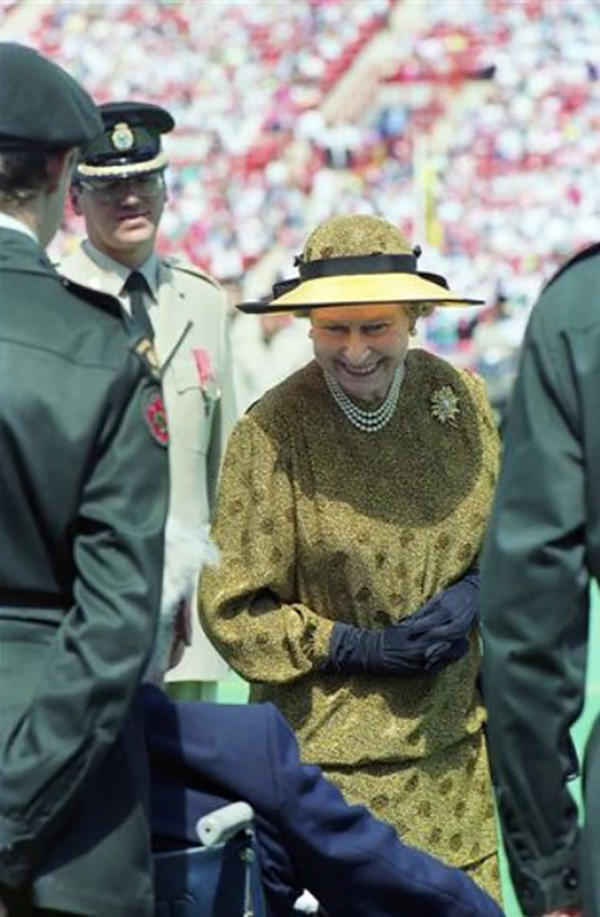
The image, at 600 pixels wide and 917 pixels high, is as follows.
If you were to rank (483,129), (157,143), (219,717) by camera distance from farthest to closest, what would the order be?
1. (483,129)
2. (157,143)
3. (219,717)

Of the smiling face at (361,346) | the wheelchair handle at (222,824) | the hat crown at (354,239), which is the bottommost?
the wheelchair handle at (222,824)

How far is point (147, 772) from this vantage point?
2.85 metres

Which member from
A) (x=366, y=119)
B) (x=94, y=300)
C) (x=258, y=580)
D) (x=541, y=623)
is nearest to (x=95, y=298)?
(x=94, y=300)

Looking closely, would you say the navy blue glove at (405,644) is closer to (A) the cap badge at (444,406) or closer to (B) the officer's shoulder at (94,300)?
(A) the cap badge at (444,406)

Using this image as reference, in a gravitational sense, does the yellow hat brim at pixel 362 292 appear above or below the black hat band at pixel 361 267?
below

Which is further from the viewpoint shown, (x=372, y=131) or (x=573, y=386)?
(x=372, y=131)

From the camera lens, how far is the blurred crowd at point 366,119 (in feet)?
47.8

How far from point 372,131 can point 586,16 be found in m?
1.87

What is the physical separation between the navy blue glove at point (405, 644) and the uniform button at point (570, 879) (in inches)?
61.7

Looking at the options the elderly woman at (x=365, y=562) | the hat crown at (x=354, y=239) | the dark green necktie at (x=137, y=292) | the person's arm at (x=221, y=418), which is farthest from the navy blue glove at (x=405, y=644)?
the dark green necktie at (x=137, y=292)

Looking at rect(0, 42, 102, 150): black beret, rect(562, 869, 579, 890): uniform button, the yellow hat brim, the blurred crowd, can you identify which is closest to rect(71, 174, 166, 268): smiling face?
the yellow hat brim

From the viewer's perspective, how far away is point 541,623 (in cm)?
250

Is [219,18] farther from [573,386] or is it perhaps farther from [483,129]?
[573,386]

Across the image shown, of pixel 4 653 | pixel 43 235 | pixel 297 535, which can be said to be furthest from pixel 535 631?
pixel 297 535
